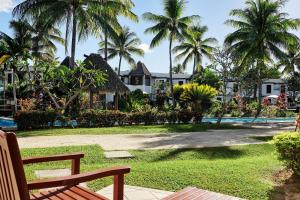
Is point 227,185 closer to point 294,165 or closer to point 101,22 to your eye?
point 294,165

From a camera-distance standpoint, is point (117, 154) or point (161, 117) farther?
point (161, 117)

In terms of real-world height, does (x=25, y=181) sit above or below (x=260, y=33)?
below

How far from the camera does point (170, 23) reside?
102 feet

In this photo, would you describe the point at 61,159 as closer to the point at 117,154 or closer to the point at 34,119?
the point at 117,154

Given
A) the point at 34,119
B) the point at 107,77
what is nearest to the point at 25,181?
the point at 34,119

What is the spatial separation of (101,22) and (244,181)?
17.7 m

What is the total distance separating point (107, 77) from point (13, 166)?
19.8m

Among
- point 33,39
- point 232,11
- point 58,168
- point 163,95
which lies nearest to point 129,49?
point 163,95

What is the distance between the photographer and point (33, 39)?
32812mm

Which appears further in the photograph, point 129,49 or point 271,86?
point 271,86

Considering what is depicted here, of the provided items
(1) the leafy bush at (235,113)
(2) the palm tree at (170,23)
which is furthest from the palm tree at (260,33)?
(2) the palm tree at (170,23)

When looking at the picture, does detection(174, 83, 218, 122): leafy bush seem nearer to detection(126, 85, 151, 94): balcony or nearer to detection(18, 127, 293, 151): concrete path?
detection(18, 127, 293, 151): concrete path

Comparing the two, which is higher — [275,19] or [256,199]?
[275,19]

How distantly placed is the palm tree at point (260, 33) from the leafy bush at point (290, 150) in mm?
18592
